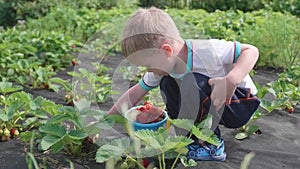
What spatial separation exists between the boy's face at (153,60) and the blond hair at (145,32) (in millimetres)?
23

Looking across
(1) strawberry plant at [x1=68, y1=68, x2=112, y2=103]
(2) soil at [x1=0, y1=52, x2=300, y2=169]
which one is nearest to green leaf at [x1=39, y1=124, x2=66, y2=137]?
(2) soil at [x1=0, y1=52, x2=300, y2=169]

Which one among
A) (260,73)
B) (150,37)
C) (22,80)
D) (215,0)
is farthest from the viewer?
(215,0)

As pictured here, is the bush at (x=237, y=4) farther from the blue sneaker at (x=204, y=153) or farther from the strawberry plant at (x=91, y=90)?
the blue sneaker at (x=204, y=153)

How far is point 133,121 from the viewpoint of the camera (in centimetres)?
204

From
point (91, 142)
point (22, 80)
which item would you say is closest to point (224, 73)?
point (91, 142)

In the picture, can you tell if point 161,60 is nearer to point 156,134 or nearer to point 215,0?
point 156,134

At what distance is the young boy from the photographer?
1.87 meters

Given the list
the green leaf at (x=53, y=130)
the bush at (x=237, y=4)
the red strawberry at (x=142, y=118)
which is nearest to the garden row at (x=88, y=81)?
the green leaf at (x=53, y=130)

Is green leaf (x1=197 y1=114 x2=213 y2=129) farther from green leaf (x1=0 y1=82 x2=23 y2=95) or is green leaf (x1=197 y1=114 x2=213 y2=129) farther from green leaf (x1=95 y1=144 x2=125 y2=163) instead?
green leaf (x1=0 y1=82 x2=23 y2=95)

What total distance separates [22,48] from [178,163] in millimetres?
2415

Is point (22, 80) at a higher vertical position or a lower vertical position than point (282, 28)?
lower

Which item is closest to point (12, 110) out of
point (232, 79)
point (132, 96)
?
point (132, 96)

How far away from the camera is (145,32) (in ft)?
6.08

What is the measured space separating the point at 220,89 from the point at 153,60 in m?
0.32
